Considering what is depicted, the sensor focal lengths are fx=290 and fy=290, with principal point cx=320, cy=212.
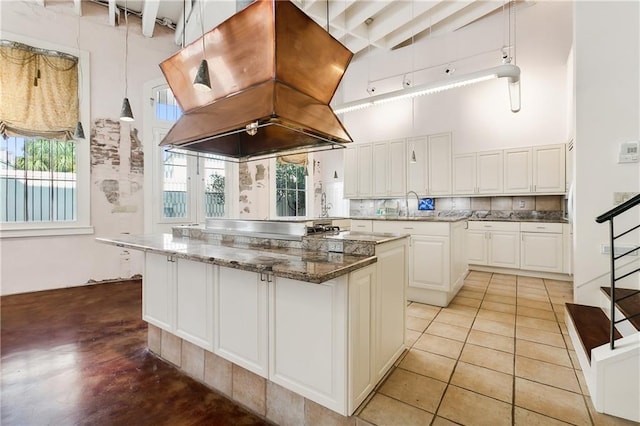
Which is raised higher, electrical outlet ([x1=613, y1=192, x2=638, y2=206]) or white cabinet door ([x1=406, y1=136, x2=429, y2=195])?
white cabinet door ([x1=406, y1=136, x2=429, y2=195])

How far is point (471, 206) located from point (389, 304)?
14.3 ft

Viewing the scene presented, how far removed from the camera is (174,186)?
17.5 ft

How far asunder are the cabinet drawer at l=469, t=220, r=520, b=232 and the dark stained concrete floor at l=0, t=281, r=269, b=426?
4.61 m

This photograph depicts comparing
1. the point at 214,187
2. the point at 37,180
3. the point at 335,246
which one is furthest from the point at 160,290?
the point at 214,187

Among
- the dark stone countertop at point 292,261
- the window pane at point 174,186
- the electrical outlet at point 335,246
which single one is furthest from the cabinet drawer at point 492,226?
the window pane at point 174,186

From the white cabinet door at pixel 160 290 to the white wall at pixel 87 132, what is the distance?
293 centimetres

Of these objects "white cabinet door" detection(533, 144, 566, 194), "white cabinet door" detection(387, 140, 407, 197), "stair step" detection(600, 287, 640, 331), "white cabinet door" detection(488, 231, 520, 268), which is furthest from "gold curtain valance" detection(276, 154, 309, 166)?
"stair step" detection(600, 287, 640, 331)

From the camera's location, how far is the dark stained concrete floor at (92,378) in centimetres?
180

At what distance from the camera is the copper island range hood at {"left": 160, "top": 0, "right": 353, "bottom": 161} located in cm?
179

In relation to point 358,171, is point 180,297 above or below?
below

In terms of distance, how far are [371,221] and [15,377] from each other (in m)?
3.70

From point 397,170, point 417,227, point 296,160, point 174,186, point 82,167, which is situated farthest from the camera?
point 296,160

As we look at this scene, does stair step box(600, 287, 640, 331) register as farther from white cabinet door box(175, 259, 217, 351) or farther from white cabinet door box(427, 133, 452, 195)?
white cabinet door box(427, 133, 452, 195)

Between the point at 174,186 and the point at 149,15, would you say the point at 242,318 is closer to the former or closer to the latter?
the point at 174,186
